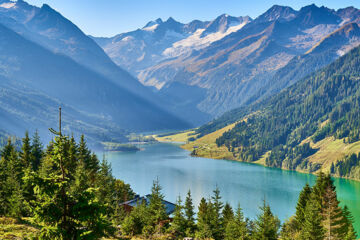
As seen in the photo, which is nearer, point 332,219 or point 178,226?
point 332,219

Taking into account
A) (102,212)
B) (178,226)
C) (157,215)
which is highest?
(102,212)

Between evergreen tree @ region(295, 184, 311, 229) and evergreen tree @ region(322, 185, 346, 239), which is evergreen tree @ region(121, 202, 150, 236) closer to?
evergreen tree @ region(295, 184, 311, 229)

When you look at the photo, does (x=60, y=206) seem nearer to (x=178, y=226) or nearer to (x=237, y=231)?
(x=237, y=231)

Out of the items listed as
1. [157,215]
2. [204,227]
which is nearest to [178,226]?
[157,215]

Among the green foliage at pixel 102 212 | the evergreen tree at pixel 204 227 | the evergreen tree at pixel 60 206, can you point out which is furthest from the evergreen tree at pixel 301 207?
the evergreen tree at pixel 60 206

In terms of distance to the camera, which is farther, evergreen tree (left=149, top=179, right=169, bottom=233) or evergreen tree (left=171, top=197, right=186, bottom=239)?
evergreen tree (left=171, top=197, right=186, bottom=239)

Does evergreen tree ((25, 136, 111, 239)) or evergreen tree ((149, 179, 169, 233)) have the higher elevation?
evergreen tree ((25, 136, 111, 239))

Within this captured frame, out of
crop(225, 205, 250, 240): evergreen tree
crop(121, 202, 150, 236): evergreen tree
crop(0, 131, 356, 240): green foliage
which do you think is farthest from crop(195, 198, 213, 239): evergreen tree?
crop(121, 202, 150, 236): evergreen tree

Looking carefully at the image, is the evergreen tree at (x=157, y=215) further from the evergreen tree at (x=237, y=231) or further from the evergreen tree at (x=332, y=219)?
the evergreen tree at (x=332, y=219)

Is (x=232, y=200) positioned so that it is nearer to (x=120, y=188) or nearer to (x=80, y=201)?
(x=120, y=188)

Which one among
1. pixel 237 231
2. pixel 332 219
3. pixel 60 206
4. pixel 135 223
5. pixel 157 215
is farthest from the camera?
pixel 157 215

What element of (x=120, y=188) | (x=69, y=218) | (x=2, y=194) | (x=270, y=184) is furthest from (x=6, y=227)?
(x=270, y=184)

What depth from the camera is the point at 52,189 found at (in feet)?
57.6

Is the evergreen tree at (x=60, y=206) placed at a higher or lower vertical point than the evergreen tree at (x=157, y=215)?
higher
